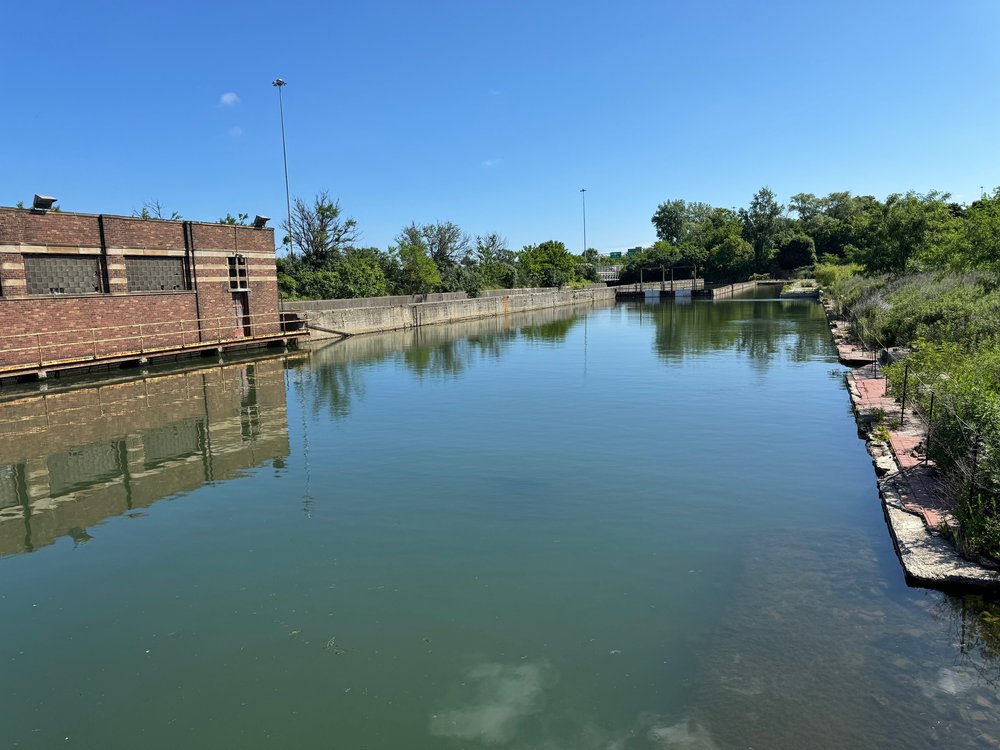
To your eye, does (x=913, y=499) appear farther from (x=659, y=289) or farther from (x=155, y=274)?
(x=659, y=289)

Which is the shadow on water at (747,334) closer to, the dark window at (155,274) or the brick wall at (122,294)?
the brick wall at (122,294)

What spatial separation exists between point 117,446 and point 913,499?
15.0 meters

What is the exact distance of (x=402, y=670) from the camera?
19.9 ft

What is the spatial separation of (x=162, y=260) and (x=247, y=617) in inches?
1055

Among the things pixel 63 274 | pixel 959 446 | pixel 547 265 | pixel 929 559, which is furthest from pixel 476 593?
pixel 547 265

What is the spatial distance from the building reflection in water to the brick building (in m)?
3.80

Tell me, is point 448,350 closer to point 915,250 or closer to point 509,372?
point 509,372

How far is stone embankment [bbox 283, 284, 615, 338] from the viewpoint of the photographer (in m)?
39.6

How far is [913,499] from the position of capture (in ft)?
29.5

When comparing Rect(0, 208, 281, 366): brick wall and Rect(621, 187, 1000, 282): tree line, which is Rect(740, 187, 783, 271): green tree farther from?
Rect(0, 208, 281, 366): brick wall

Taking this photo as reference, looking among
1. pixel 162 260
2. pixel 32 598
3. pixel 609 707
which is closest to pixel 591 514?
pixel 609 707

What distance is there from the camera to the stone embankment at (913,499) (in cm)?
712

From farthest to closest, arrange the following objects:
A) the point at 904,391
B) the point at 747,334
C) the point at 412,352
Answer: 1. the point at 747,334
2. the point at 412,352
3. the point at 904,391

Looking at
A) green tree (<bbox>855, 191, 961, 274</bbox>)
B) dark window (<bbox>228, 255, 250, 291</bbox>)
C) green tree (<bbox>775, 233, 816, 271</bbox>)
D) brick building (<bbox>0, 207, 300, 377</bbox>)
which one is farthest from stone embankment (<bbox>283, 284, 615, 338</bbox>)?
green tree (<bbox>775, 233, 816, 271</bbox>)
